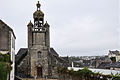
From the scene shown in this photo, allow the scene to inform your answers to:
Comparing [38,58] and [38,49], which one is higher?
[38,49]

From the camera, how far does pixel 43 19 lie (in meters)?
39.7

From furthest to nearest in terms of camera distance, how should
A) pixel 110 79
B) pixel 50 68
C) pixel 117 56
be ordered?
1. pixel 117 56
2. pixel 50 68
3. pixel 110 79

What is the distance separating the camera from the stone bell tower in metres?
38.5

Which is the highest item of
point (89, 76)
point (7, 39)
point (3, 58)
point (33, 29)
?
point (33, 29)

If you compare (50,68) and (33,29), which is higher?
(33,29)

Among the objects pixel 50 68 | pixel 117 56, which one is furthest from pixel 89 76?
pixel 117 56

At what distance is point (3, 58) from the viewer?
63.0 ft

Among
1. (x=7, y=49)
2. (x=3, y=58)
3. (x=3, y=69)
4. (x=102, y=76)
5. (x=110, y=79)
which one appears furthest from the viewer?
(x=7, y=49)

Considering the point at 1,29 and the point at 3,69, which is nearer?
the point at 3,69

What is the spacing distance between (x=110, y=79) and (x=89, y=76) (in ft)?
→ 13.0

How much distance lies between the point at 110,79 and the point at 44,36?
2703 cm

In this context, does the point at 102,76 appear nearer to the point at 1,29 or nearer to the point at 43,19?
the point at 1,29

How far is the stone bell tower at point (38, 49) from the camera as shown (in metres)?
38.5

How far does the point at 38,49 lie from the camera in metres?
38.8
